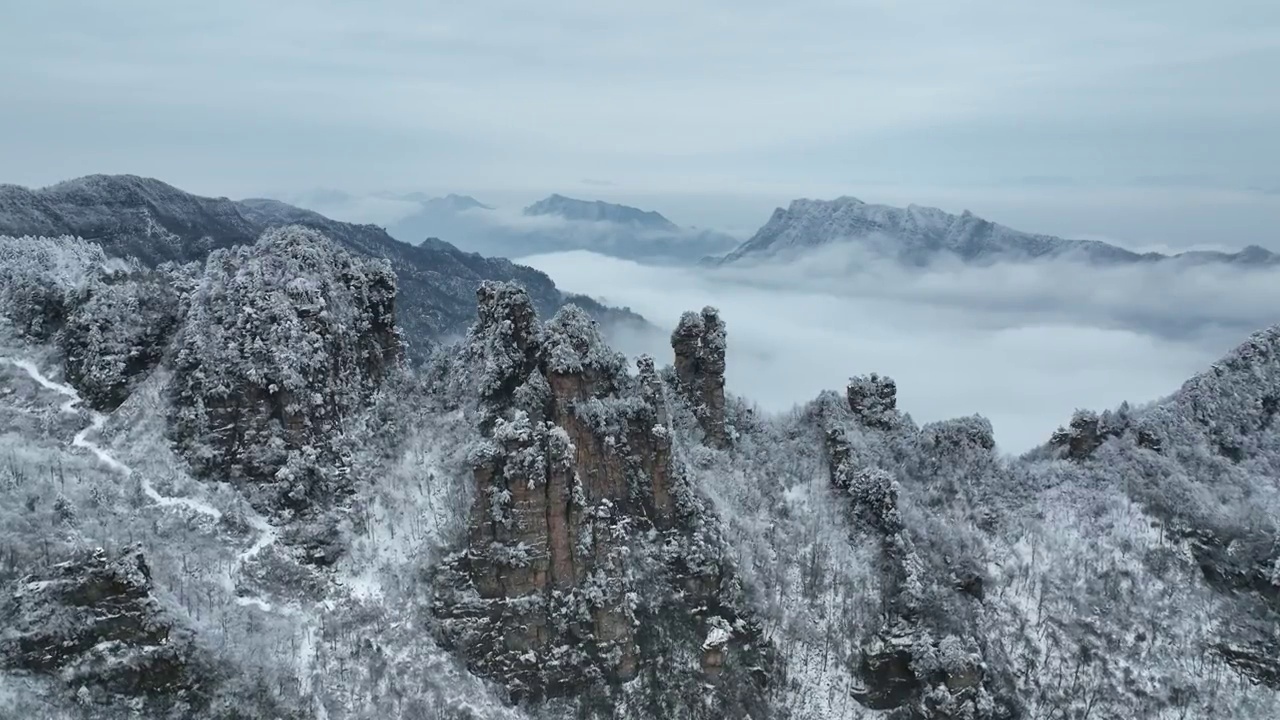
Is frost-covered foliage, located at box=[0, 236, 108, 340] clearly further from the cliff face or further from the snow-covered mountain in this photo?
the cliff face

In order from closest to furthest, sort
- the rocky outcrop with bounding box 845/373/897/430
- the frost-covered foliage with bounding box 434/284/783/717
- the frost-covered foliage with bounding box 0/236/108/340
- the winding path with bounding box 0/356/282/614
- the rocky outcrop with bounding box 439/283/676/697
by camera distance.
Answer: the winding path with bounding box 0/356/282/614, the rocky outcrop with bounding box 439/283/676/697, the frost-covered foliage with bounding box 434/284/783/717, the frost-covered foliage with bounding box 0/236/108/340, the rocky outcrop with bounding box 845/373/897/430

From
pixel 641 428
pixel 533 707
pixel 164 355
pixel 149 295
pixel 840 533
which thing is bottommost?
pixel 533 707

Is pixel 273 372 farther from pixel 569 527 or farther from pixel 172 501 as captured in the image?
pixel 569 527

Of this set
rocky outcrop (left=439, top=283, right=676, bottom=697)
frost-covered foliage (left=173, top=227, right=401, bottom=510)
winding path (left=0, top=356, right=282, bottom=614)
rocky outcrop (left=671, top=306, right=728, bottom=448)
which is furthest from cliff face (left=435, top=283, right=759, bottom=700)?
rocky outcrop (left=671, top=306, right=728, bottom=448)

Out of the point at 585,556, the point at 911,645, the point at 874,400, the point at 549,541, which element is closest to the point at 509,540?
the point at 549,541

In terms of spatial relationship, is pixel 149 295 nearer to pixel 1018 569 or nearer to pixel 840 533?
pixel 840 533

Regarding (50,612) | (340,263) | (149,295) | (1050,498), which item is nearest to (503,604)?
(50,612)
